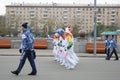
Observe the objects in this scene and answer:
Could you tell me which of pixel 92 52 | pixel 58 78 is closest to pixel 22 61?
pixel 58 78

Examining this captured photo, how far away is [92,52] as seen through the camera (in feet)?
100

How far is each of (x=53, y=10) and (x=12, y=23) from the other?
49.3 meters

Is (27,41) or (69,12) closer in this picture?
(27,41)

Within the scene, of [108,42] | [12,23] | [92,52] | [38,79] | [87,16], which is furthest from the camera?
[87,16]

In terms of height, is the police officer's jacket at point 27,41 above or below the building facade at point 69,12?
below

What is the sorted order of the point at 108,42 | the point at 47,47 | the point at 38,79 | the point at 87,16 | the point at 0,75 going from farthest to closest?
the point at 87,16
the point at 47,47
the point at 108,42
the point at 0,75
the point at 38,79

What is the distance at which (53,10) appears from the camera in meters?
141

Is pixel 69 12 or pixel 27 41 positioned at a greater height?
pixel 69 12

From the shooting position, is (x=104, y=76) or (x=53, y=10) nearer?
(x=104, y=76)

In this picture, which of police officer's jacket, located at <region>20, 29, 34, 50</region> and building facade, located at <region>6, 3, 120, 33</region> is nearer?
police officer's jacket, located at <region>20, 29, 34, 50</region>

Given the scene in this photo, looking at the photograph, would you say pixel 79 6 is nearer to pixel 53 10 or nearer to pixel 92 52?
pixel 53 10

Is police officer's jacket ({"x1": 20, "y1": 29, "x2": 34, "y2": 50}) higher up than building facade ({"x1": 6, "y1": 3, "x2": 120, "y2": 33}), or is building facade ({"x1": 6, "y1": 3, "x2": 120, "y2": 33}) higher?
building facade ({"x1": 6, "y1": 3, "x2": 120, "y2": 33})

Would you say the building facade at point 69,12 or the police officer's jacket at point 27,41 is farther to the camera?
the building facade at point 69,12

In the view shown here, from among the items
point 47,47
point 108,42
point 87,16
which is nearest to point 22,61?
point 108,42
